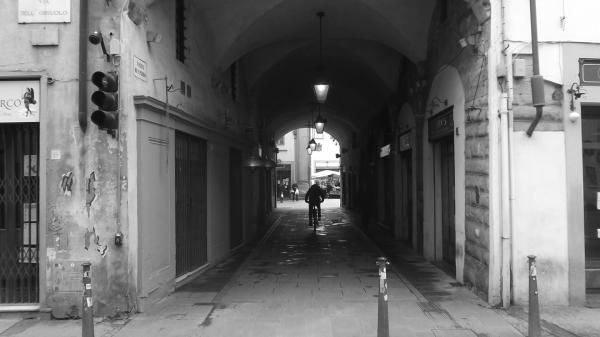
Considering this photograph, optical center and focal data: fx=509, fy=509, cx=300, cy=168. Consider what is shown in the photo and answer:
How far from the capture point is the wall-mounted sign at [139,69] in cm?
696

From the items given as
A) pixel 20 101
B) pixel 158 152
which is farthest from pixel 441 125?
pixel 20 101

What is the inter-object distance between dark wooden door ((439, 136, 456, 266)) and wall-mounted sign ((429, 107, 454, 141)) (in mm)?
175

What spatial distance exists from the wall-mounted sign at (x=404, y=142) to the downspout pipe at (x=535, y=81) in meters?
5.99

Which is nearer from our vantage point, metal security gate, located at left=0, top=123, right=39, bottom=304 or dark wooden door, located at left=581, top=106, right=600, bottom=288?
metal security gate, located at left=0, top=123, right=39, bottom=304

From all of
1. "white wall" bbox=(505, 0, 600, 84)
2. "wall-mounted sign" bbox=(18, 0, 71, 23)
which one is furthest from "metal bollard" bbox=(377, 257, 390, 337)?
"wall-mounted sign" bbox=(18, 0, 71, 23)

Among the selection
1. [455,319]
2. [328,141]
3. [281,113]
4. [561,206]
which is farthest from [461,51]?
[328,141]

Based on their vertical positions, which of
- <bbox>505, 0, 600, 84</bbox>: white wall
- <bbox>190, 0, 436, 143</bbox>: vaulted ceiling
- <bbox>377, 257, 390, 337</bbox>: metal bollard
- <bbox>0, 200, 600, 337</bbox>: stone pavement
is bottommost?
<bbox>0, 200, 600, 337</bbox>: stone pavement

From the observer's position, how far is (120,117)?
668cm

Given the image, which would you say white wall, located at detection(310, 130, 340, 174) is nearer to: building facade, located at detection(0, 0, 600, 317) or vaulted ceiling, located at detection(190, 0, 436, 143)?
vaulted ceiling, located at detection(190, 0, 436, 143)

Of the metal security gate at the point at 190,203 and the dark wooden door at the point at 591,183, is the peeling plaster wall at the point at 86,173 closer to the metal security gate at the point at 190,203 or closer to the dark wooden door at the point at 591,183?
the metal security gate at the point at 190,203

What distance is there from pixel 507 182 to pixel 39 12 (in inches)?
264

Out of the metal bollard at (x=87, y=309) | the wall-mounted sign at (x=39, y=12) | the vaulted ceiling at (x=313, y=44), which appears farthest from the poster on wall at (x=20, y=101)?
the vaulted ceiling at (x=313, y=44)

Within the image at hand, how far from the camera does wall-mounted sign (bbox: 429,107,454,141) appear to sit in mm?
9281

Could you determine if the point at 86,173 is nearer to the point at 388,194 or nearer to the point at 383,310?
the point at 383,310
